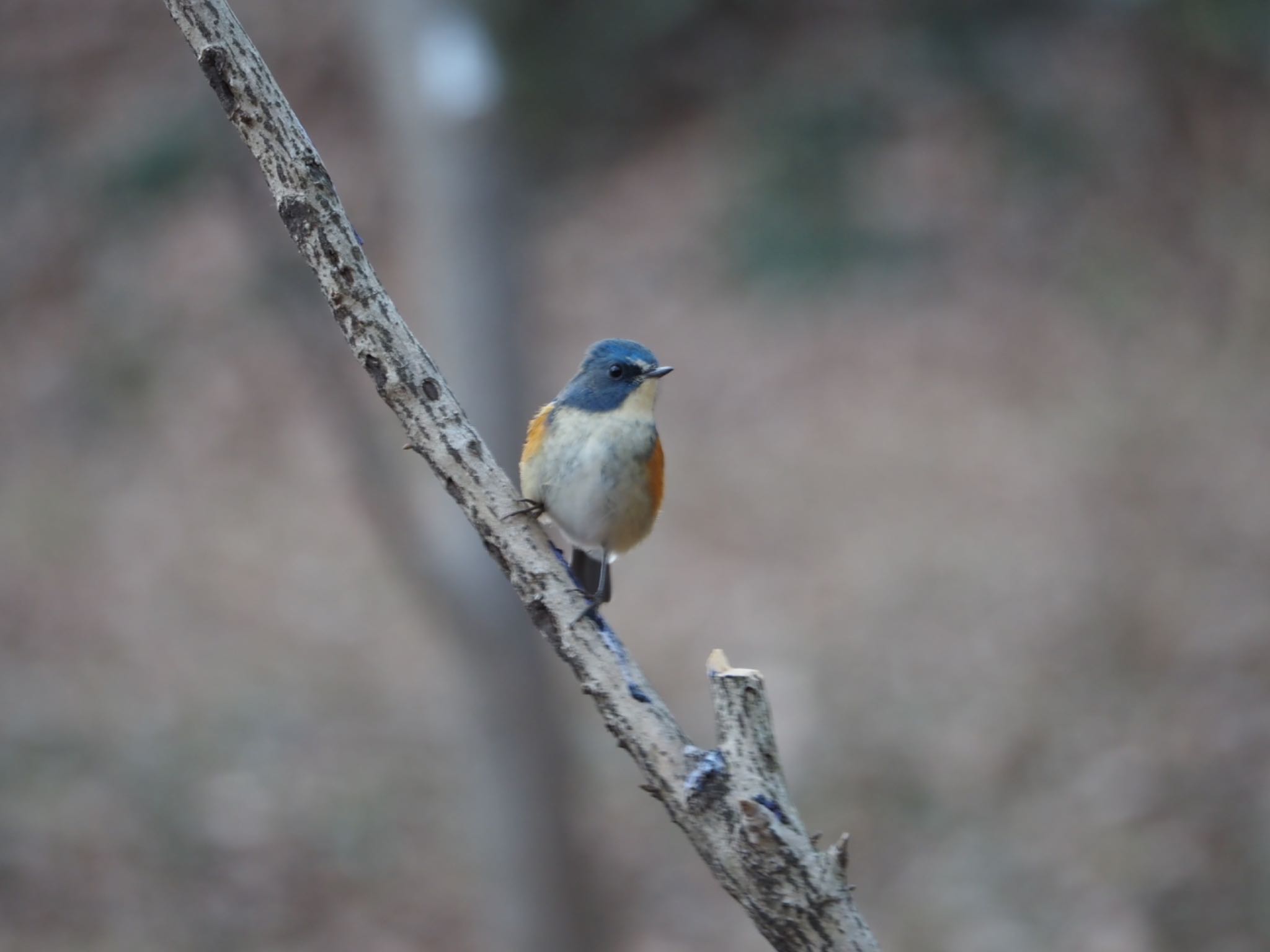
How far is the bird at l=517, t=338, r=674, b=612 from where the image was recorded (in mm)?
2502

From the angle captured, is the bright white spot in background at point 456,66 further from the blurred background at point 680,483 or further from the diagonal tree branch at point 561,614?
the diagonal tree branch at point 561,614

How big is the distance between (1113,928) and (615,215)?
10.5 m

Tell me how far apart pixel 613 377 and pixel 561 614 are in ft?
2.04

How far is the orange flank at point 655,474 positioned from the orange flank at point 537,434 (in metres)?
0.24

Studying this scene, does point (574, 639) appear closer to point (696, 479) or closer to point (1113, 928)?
point (1113, 928)

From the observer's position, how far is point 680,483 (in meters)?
11.7

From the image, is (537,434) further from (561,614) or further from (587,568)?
(561,614)

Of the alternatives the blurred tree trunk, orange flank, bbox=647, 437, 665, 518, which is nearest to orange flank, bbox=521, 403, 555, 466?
orange flank, bbox=647, 437, 665, 518

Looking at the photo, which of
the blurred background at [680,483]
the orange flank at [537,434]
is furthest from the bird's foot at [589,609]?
the blurred background at [680,483]

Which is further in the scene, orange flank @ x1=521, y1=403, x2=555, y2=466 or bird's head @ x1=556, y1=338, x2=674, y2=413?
orange flank @ x1=521, y1=403, x2=555, y2=466

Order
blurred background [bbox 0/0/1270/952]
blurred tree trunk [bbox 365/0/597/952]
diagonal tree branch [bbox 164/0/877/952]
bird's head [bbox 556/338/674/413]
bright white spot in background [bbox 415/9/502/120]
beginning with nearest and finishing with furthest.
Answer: diagonal tree branch [bbox 164/0/877/952] → bird's head [bbox 556/338/674/413] → bright white spot in background [bbox 415/9/502/120] → blurred tree trunk [bbox 365/0/597/952] → blurred background [bbox 0/0/1270/952]

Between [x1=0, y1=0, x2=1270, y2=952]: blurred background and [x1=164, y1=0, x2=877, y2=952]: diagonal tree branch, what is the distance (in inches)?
122

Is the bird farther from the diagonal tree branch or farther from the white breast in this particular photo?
the diagonal tree branch

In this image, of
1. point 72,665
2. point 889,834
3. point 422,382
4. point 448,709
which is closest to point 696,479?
point 448,709
